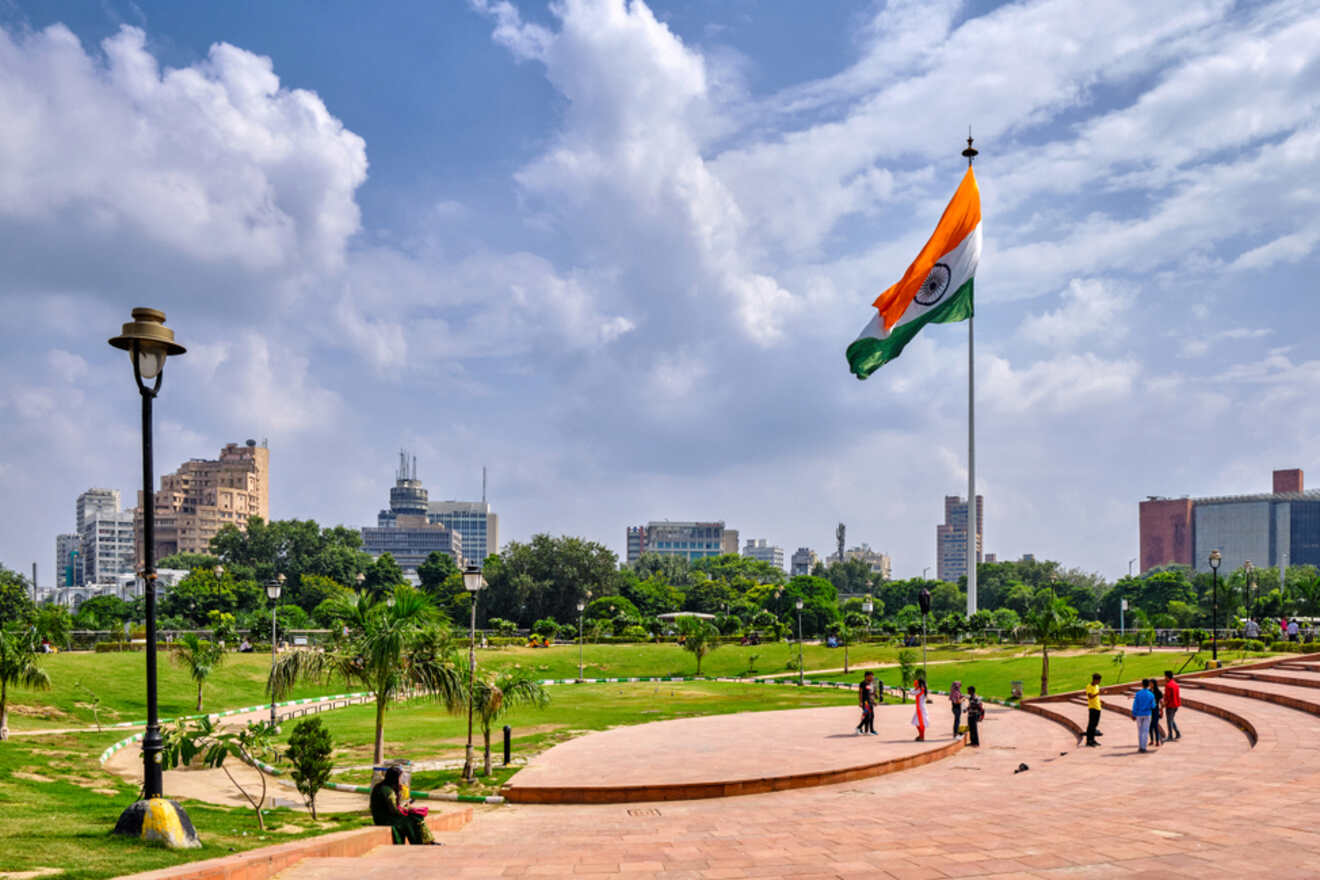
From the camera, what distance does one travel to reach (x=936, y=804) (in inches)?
630

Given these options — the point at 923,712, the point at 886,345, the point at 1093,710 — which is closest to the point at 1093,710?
the point at 1093,710

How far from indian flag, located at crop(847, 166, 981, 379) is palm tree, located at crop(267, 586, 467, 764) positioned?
34.7 m

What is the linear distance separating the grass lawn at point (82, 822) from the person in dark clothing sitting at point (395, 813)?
175 centimetres

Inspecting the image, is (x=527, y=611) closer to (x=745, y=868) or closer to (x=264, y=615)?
(x=264, y=615)

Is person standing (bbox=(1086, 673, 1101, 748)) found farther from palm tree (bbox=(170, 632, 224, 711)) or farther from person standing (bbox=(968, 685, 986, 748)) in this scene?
palm tree (bbox=(170, 632, 224, 711))

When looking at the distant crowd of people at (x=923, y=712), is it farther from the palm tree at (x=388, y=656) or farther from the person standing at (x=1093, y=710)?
the palm tree at (x=388, y=656)

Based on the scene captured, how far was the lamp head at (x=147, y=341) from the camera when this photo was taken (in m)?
11.1

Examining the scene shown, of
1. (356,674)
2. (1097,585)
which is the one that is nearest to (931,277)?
(356,674)

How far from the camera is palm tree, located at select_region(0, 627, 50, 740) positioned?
2569cm

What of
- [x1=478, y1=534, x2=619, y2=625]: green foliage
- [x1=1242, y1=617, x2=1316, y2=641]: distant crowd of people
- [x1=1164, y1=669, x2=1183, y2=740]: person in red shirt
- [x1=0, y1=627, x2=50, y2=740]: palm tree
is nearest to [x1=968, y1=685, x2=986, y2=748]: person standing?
[x1=1164, y1=669, x2=1183, y2=740]: person in red shirt

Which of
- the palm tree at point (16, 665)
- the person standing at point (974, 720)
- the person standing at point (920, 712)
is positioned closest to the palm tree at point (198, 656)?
the palm tree at point (16, 665)

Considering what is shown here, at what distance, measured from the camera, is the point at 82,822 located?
12.7 metres

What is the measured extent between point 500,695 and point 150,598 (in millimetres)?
10551

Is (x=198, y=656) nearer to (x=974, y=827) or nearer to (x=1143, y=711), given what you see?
(x=974, y=827)
